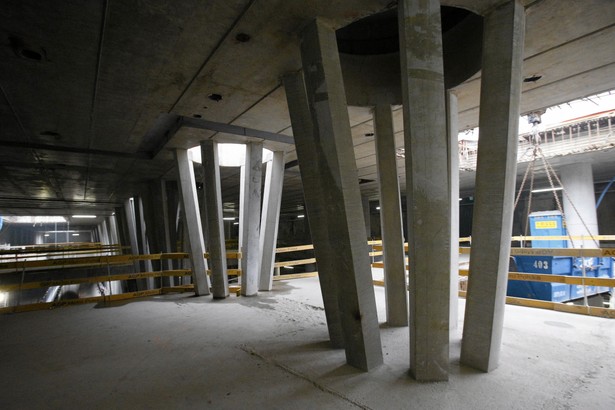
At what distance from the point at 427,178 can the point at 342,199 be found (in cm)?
111

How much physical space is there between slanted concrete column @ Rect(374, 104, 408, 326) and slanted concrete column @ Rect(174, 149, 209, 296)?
6269 millimetres

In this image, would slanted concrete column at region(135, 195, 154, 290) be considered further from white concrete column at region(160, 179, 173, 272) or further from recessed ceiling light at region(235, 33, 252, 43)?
recessed ceiling light at region(235, 33, 252, 43)

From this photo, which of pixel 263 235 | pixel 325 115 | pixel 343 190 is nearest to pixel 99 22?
pixel 325 115

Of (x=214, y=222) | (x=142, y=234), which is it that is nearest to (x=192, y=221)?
(x=214, y=222)

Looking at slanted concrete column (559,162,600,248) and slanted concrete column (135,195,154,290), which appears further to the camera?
slanted concrete column (135,195,154,290)

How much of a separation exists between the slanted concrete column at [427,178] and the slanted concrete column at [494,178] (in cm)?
59

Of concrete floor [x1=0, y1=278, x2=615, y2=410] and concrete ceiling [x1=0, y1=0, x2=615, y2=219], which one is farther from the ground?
concrete ceiling [x1=0, y1=0, x2=615, y2=219]

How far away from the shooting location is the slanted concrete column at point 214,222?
9148 millimetres

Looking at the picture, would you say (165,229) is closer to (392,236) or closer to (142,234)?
(142,234)

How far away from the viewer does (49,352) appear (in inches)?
193

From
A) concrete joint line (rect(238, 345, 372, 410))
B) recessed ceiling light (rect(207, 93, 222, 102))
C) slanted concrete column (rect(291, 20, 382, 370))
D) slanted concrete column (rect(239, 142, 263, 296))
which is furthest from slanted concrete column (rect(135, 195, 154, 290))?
slanted concrete column (rect(291, 20, 382, 370))

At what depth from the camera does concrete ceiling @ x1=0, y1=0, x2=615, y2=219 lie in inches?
161

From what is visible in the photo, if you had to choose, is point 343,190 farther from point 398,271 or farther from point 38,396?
point 38,396

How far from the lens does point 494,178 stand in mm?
3887
